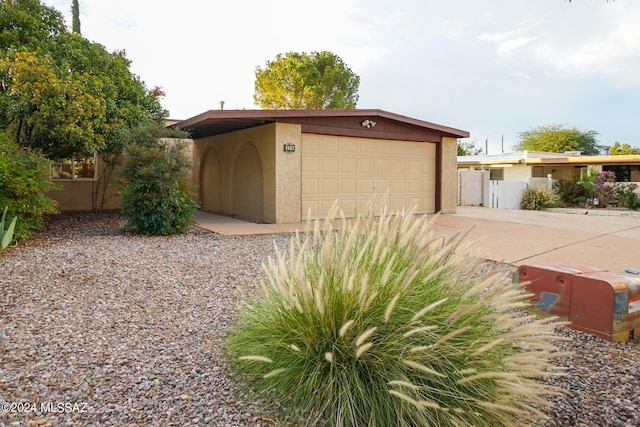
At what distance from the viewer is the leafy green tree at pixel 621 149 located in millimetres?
35469

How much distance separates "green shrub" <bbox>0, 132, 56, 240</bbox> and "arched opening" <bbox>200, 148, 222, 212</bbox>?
20.6 ft

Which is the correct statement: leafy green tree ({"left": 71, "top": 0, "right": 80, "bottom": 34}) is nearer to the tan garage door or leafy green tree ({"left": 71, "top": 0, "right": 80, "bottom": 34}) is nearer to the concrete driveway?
the tan garage door

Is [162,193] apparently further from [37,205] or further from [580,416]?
[580,416]

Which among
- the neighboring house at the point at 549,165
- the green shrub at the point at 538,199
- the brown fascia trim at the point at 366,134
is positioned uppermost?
the brown fascia trim at the point at 366,134

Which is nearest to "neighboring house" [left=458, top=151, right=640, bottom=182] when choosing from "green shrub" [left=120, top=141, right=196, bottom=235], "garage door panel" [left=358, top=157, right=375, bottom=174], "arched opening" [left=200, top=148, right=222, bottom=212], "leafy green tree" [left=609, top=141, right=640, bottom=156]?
"garage door panel" [left=358, top=157, right=375, bottom=174]

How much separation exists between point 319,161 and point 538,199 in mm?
11774

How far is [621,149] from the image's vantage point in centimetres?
3634

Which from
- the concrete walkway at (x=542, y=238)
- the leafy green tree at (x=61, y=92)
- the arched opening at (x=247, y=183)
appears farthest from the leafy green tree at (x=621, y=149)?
the leafy green tree at (x=61, y=92)

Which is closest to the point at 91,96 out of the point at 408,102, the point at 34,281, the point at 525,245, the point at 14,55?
the point at 14,55

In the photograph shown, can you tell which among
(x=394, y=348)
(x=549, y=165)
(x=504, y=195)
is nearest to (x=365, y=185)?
(x=504, y=195)

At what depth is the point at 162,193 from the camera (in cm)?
880

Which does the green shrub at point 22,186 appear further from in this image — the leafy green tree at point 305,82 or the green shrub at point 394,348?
the leafy green tree at point 305,82

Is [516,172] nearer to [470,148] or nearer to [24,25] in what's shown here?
[24,25]

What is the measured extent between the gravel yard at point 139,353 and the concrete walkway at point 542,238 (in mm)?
2189
